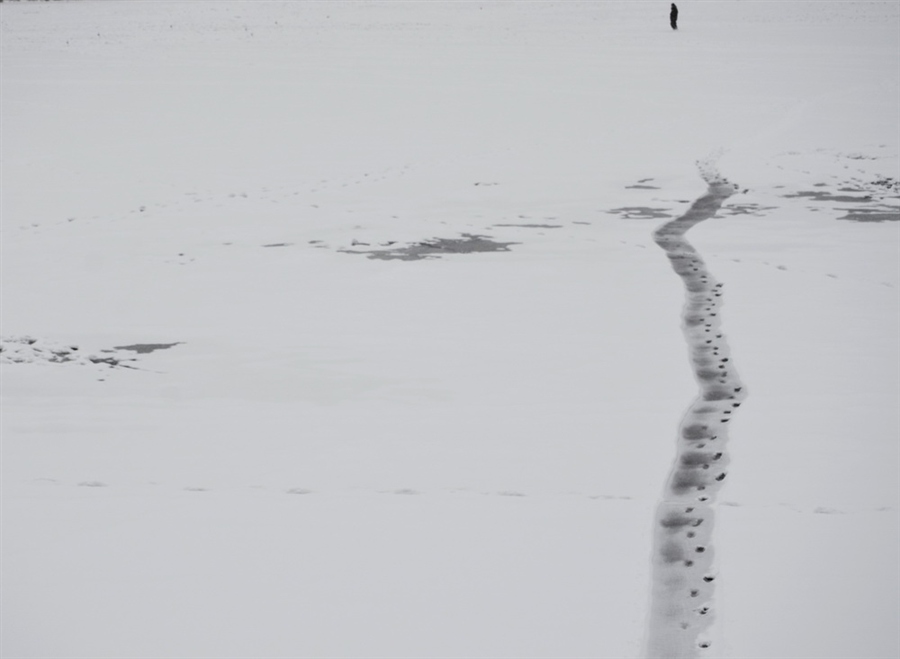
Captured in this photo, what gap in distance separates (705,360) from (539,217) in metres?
3.20

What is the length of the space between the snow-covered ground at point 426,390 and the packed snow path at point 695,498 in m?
0.04

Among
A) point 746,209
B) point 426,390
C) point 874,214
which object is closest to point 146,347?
point 426,390

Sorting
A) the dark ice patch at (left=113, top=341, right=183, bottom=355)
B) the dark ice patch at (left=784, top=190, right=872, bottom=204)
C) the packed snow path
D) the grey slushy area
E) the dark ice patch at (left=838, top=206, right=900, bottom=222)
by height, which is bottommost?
the packed snow path

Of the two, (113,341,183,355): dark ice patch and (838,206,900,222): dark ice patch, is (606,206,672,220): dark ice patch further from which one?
(113,341,183,355): dark ice patch

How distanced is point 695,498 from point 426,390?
4.35 feet

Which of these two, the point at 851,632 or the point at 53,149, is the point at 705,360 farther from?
the point at 53,149

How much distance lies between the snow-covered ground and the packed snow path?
0.04m

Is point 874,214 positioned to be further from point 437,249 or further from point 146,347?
point 146,347

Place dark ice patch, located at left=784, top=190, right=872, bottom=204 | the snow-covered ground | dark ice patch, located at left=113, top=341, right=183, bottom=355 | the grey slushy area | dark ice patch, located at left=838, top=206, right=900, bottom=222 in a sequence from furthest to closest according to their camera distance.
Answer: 1. dark ice patch, located at left=784, top=190, right=872, bottom=204
2. dark ice patch, located at left=838, top=206, right=900, bottom=222
3. the grey slushy area
4. dark ice patch, located at left=113, top=341, right=183, bottom=355
5. the snow-covered ground

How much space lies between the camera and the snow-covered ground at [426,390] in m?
2.71

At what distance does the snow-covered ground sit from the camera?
2.71 metres

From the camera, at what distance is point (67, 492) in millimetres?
3348

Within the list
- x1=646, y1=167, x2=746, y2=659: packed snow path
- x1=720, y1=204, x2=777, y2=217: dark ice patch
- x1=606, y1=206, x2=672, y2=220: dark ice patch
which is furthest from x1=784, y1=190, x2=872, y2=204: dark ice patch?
x1=646, y1=167, x2=746, y2=659: packed snow path

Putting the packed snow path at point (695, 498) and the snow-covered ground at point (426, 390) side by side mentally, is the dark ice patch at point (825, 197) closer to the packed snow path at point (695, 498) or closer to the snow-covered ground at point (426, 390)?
the snow-covered ground at point (426, 390)
